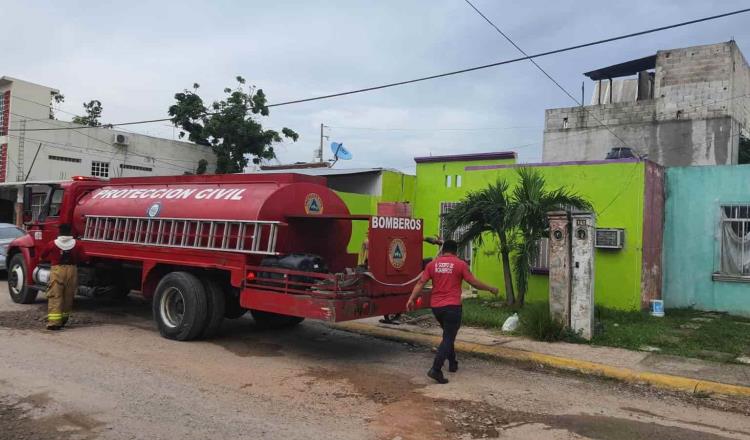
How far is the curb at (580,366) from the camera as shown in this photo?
21.4 ft

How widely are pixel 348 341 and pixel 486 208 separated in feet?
13.5

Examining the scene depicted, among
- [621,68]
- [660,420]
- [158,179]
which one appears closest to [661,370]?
[660,420]

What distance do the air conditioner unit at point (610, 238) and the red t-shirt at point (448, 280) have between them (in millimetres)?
6430

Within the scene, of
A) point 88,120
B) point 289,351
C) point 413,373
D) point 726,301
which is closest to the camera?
point 413,373

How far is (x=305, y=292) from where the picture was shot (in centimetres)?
729

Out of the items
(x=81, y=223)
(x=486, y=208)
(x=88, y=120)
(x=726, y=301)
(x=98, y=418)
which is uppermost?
(x=88, y=120)

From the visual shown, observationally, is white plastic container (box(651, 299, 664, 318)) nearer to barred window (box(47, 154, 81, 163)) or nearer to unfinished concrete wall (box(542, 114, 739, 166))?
unfinished concrete wall (box(542, 114, 739, 166))

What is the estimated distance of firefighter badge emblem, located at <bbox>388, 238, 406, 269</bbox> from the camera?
24.8ft

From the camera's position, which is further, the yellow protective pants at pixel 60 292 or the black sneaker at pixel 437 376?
the yellow protective pants at pixel 60 292

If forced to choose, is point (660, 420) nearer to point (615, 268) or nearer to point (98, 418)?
point (98, 418)

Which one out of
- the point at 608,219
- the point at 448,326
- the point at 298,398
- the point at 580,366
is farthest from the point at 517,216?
the point at 298,398

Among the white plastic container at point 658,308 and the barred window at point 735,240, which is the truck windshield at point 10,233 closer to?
the white plastic container at point 658,308

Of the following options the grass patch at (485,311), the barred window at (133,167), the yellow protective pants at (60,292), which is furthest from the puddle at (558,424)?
the barred window at (133,167)

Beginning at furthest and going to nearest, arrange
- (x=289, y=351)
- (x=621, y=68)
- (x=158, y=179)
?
(x=621, y=68)
(x=158, y=179)
(x=289, y=351)
